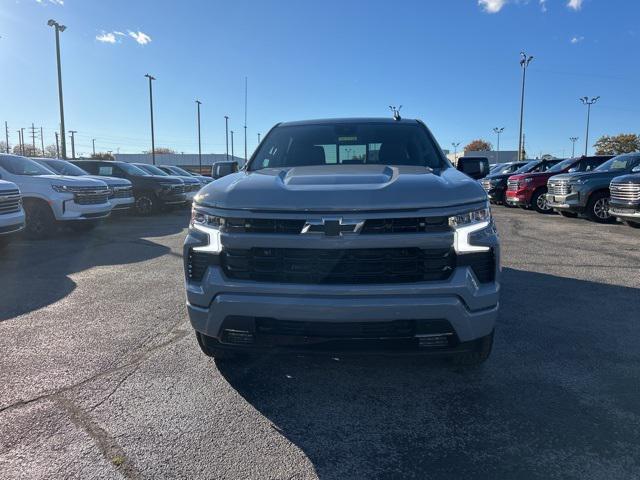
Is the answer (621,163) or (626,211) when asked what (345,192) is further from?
(621,163)

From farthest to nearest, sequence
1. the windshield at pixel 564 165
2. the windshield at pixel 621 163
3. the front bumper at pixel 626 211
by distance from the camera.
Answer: the windshield at pixel 564 165 < the windshield at pixel 621 163 < the front bumper at pixel 626 211

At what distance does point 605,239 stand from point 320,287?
29.1 ft

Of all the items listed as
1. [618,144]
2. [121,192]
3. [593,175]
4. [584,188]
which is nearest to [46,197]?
[121,192]

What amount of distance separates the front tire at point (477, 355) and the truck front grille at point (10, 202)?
749cm

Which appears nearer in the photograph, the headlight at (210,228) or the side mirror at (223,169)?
the headlight at (210,228)

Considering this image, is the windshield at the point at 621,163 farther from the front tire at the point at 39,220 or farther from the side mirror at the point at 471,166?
the front tire at the point at 39,220

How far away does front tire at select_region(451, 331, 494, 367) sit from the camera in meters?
3.10

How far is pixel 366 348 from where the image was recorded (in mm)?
2762

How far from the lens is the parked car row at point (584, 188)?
1029 centimetres

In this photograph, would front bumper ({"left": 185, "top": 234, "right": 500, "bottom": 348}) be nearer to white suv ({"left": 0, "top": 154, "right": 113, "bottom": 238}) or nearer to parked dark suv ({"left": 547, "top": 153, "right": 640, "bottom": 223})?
white suv ({"left": 0, "top": 154, "right": 113, "bottom": 238})

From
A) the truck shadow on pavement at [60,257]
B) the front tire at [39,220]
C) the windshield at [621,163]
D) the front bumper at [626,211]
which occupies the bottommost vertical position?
the truck shadow on pavement at [60,257]

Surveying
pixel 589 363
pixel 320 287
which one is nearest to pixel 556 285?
pixel 589 363

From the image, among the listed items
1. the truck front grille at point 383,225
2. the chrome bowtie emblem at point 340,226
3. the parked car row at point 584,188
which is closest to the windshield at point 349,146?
the truck front grille at point 383,225

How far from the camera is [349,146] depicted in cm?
435
